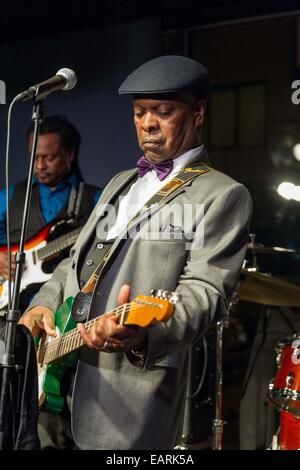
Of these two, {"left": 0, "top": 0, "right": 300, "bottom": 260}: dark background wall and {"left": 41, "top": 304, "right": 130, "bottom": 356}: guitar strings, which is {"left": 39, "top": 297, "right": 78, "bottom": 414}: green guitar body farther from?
{"left": 0, "top": 0, "right": 300, "bottom": 260}: dark background wall

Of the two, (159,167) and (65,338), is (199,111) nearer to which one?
(159,167)

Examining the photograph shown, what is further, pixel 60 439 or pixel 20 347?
pixel 60 439

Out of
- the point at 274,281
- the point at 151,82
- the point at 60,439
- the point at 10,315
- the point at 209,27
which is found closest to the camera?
the point at 10,315

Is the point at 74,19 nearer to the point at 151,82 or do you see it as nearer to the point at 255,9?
the point at 255,9

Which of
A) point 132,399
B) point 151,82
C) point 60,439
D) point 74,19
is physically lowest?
point 60,439

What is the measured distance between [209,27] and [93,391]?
8.42 feet

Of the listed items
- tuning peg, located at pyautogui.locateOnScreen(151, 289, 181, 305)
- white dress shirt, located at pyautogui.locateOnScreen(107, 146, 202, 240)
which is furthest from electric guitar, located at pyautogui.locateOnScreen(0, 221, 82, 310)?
tuning peg, located at pyautogui.locateOnScreen(151, 289, 181, 305)

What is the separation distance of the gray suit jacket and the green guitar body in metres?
0.07

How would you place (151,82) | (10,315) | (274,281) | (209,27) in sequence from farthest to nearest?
(209,27) < (274,281) < (151,82) < (10,315)

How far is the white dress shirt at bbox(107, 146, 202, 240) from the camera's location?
2.51 metres

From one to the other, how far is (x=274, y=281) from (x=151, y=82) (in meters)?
1.74

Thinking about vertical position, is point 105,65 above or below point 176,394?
above

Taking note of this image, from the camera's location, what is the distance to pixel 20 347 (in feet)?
7.59

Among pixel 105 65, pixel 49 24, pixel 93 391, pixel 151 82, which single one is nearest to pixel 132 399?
pixel 93 391
